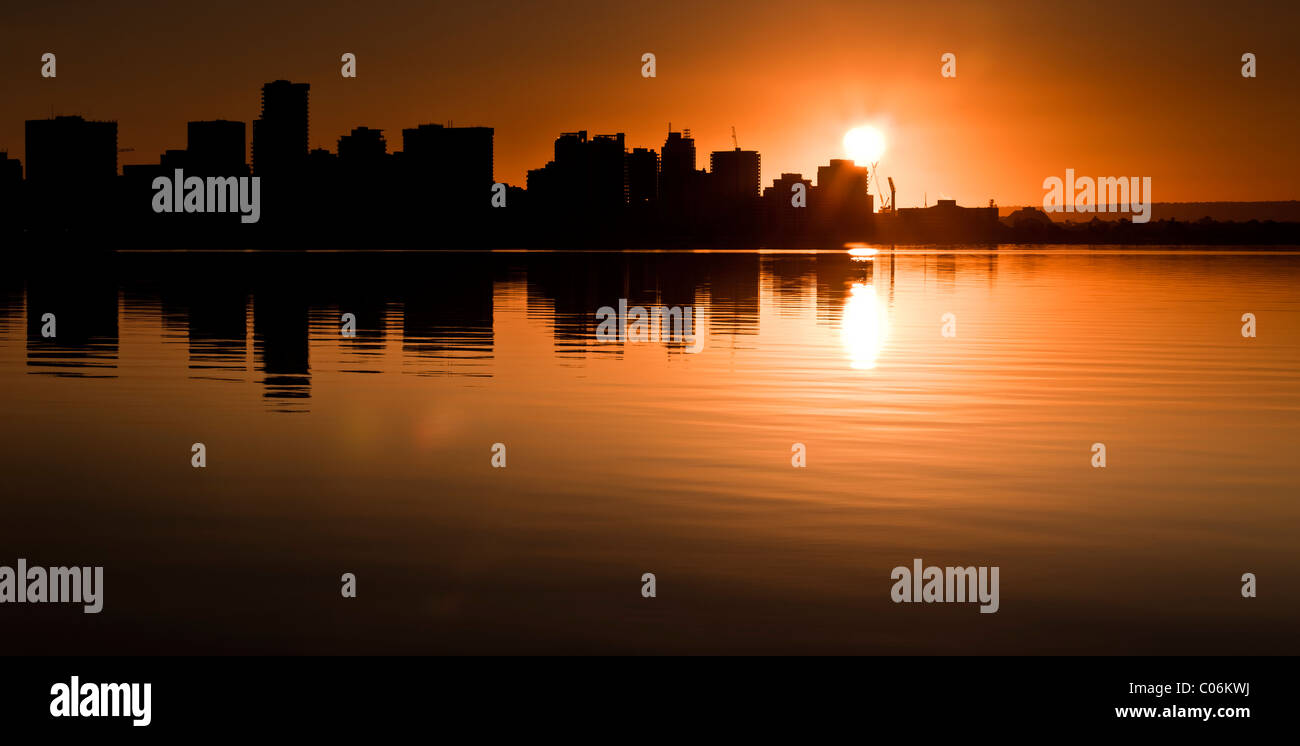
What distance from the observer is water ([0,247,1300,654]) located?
14.7 meters

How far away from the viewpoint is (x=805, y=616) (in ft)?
48.6

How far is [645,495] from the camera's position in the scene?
2181cm

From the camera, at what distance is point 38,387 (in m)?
36.0

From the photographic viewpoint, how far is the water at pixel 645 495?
577 inches
